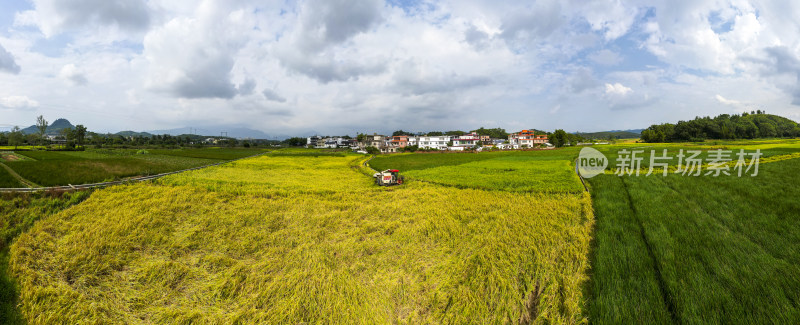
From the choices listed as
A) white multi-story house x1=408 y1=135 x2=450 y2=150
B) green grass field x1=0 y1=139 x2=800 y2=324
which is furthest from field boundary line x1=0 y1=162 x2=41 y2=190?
white multi-story house x1=408 y1=135 x2=450 y2=150

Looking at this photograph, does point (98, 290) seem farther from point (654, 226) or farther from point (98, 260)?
point (654, 226)

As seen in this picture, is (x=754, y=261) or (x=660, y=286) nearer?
(x=660, y=286)

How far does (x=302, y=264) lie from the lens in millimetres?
5977

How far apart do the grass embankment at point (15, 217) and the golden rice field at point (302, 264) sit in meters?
0.22

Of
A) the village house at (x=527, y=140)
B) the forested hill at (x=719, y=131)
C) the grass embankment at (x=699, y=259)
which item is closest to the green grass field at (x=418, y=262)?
the grass embankment at (x=699, y=259)

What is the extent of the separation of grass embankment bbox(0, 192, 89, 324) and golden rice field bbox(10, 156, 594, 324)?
0.72 feet

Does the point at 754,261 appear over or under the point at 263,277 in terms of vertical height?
over

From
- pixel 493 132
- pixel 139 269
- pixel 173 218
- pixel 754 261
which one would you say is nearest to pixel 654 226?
pixel 754 261

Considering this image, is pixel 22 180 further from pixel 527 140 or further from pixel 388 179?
pixel 527 140

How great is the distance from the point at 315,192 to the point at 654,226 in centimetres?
1394

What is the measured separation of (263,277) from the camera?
5.37m

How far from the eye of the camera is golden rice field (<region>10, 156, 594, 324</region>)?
14.6 feet

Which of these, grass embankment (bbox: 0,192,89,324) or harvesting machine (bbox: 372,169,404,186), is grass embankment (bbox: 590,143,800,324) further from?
harvesting machine (bbox: 372,169,404,186)

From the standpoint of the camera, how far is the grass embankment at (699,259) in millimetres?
3920
